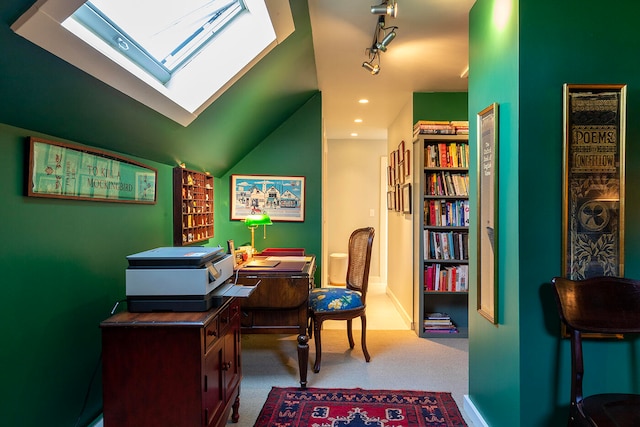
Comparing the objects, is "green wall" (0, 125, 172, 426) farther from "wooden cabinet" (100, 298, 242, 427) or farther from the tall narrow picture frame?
the tall narrow picture frame

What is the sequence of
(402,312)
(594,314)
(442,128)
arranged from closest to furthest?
(594,314) → (442,128) → (402,312)

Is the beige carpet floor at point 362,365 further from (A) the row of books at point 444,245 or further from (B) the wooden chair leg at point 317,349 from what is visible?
(A) the row of books at point 444,245

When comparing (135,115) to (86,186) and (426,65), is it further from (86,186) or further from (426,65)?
(426,65)

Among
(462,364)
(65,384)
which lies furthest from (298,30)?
(462,364)

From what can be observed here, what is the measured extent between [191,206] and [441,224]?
2374mm

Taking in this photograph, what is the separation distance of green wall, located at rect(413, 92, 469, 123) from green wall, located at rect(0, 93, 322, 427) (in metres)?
2.76

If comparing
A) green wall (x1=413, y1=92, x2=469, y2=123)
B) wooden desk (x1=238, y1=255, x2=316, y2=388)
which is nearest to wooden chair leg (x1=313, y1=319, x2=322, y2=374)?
wooden desk (x1=238, y1=255, x2=316, y2=388)

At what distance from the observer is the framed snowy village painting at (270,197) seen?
3811mm

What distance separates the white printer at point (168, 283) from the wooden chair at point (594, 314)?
4.92 feet

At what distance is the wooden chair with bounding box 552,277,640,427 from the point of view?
143cm

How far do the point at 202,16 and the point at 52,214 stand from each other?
4.12 ft

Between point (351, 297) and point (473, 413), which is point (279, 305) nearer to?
point (351, 297)

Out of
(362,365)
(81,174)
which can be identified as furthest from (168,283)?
(362,365)

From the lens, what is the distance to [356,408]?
2250 mm
